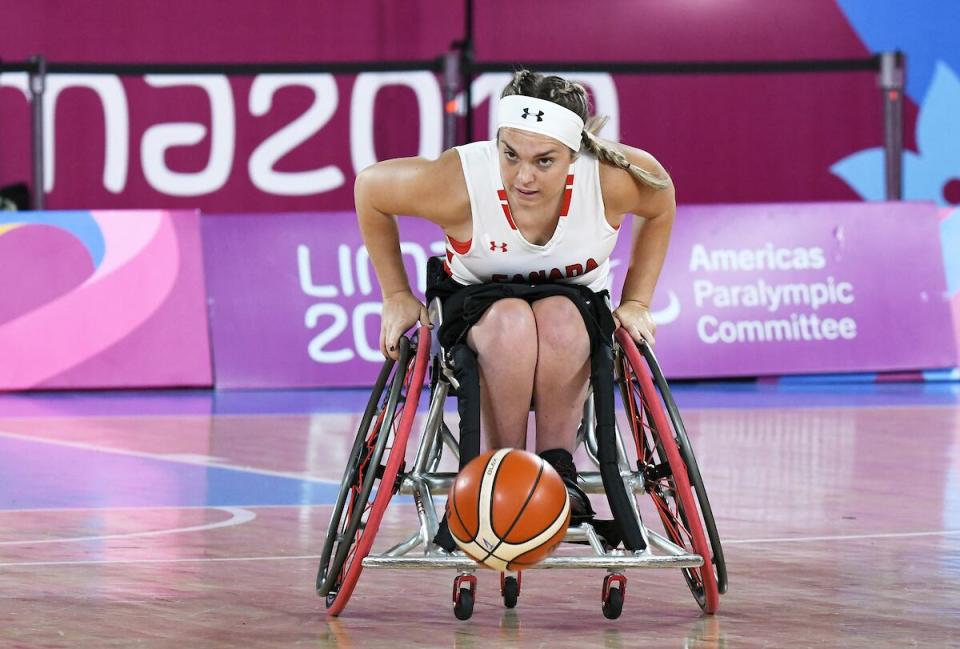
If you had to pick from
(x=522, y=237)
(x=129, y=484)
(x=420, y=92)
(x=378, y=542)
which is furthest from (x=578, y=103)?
(x=420, y=92)

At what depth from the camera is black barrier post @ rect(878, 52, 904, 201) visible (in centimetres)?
1012

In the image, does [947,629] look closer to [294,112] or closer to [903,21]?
[294,112]

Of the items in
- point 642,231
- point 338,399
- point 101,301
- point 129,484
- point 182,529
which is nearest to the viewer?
point 642,231

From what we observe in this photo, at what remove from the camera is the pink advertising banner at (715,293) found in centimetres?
962

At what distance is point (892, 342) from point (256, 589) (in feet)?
21.9

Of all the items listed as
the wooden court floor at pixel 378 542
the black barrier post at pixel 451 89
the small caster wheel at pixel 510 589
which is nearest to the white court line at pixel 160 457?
the wooden court floor at pixel 378 542

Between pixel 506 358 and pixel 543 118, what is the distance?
1.76 ft

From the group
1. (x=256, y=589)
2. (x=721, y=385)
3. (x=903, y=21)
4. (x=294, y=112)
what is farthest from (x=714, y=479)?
(x=903, y=21)

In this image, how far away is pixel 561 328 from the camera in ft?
12.1

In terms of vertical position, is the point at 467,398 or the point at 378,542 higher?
the point at 467,398

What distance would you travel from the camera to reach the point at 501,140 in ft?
12.4

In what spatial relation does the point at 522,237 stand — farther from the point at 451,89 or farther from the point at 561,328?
the point at 451,89

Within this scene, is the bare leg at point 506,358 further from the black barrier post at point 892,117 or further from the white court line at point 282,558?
the black barrier post at point 892,117

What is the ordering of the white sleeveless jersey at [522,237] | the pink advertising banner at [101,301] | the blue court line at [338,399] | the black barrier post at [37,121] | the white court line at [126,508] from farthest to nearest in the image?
the black barrier post at [37,121]
the pink advertising banner at [101,301]
the blue court line at [338,399]
the white court line at [126,508]
the white sleeveless jersey at [522,237]
